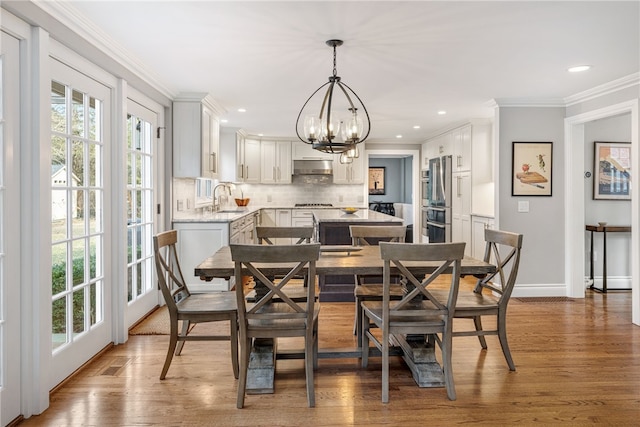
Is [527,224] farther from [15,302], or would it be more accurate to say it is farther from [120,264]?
[15,302]

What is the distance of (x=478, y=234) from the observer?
6.07m

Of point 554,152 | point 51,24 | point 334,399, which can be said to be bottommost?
point 334,399

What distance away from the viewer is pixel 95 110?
3.09 m

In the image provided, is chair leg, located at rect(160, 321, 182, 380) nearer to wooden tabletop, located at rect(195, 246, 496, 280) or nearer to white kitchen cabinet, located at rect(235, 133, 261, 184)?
wooden tabletop, located at rect(195, 246, 496, 280)

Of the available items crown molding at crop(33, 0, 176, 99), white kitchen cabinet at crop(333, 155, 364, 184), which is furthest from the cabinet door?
crown molding at crop(33, 0, 176, 99)

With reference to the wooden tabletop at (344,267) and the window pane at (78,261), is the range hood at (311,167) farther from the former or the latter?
the window pane at (78,261)

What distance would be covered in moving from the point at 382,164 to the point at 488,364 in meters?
9.68

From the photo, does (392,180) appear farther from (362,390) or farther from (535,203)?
(362,390)

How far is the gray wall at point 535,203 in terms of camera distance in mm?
5000

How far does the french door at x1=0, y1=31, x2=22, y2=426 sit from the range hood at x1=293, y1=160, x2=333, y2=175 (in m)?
6.19

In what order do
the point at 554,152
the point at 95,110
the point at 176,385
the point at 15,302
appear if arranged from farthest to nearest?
1. the point at 554,152
2. the point at 95,110
3. the point at 176,385
4. the point at 15,302

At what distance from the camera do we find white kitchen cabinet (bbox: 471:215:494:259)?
19.3ft

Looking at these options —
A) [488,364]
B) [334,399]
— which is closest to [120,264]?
[334,399]

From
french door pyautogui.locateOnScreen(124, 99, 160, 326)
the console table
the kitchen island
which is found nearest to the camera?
french door pyautogui.locateOnScreen(124, 99, 160, 326)
